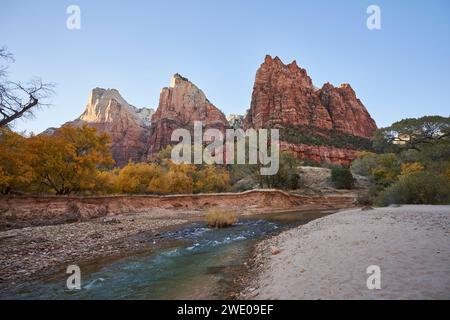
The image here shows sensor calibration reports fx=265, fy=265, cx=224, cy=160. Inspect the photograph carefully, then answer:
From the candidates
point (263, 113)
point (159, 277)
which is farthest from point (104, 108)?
point (159, 277)

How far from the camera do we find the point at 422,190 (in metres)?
20.5

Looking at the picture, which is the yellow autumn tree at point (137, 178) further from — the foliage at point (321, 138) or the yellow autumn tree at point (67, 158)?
the foliage at point (321, 138)

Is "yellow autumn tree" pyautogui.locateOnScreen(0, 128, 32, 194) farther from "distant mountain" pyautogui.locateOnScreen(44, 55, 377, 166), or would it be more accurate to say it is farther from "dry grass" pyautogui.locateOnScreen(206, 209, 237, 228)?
"distant mountain" pyautogui.locateOnScreen(44, 55, 377, 166)

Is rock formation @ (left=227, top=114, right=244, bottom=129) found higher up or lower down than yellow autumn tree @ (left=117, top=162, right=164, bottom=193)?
higher up

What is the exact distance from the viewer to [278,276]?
624 cm

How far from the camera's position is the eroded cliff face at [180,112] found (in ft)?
372

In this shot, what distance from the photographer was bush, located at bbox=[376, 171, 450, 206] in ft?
63.7

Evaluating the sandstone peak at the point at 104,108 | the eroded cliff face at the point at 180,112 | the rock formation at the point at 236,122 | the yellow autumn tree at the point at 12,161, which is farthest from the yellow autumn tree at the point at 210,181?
the sandstone peak at the point at 104,108

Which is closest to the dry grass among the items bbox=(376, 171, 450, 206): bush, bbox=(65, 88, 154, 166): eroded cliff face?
bbox=(376, 171, 450, 206): bush

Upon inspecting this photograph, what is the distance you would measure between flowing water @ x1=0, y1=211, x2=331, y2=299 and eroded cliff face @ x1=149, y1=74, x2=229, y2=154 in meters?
101

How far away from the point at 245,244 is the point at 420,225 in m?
7.16

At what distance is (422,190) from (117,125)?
385ft

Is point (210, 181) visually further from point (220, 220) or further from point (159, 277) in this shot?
point (159, 277)
